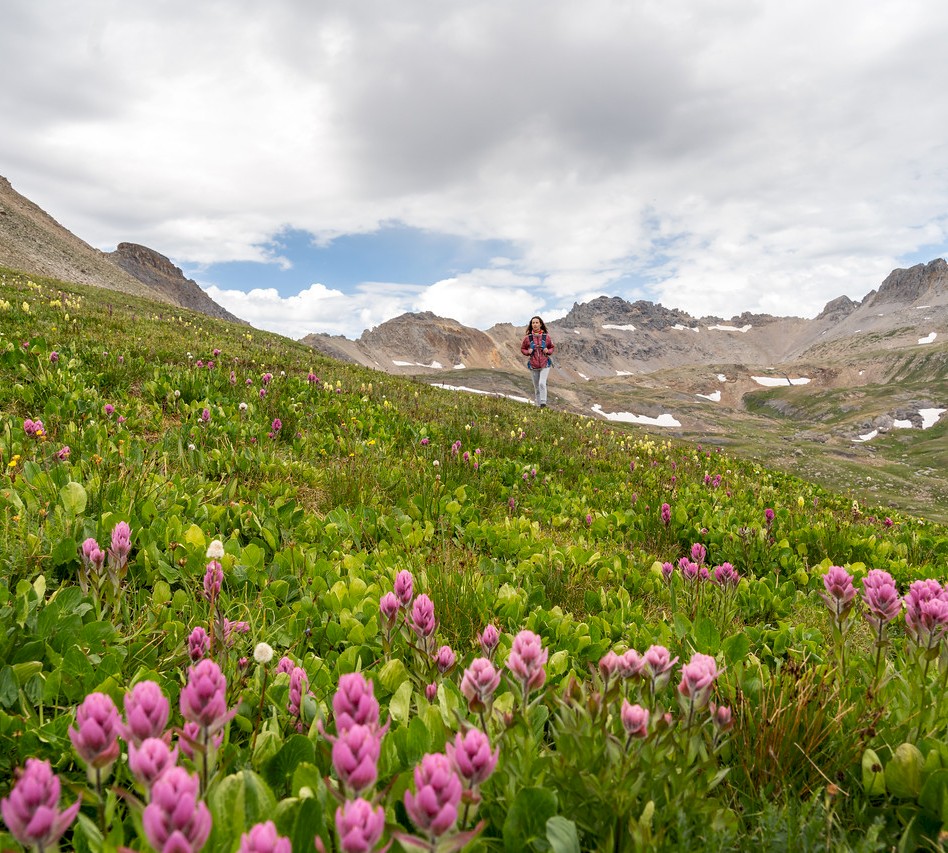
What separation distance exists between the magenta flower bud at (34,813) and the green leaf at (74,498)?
309cm

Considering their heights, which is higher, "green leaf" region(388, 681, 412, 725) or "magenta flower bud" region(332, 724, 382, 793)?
"magenta flower bud" region(332, 724, 382, 793)

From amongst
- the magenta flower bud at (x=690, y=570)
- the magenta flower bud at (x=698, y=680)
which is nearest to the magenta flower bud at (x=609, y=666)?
the magenta flower bud at (x=698, y=680)

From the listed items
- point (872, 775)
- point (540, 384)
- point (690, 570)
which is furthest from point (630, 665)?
point (540, 384)

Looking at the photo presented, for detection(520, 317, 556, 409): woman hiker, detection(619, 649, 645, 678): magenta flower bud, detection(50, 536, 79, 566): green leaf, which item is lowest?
detection(50, 536, 79, 566): green leaf

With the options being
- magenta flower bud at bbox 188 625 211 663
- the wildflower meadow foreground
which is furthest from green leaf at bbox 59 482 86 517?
magenta flower bud at bbox 188 625 211 663

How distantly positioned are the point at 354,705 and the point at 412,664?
1.25 meters

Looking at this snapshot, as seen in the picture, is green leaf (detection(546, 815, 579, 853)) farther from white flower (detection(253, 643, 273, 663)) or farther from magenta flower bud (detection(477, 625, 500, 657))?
white flower (detection(253, 643, 273, 663))

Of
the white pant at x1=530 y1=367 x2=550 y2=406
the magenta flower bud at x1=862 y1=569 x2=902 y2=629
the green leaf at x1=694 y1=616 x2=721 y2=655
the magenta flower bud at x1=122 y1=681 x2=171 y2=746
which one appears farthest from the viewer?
the white pant at x1=530 y1=367 x2=550 y2=406

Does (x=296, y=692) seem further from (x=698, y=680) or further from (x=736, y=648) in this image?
(x=736, y=648)

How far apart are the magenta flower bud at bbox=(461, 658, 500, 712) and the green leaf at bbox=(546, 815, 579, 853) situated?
356 millimetres

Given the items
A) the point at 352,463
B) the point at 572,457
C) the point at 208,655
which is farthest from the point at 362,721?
the point at 572,457

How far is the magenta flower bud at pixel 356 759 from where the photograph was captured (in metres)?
1.16

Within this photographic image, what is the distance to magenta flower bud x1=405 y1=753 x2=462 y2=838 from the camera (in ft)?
3.70

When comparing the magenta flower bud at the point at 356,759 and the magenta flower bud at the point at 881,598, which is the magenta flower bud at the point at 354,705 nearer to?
the magenta flower bud at the point at 356,759
